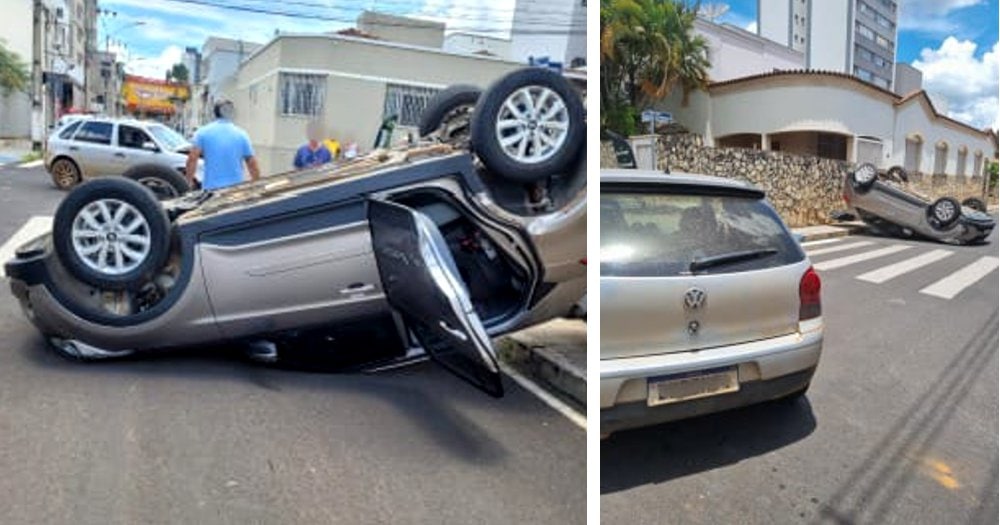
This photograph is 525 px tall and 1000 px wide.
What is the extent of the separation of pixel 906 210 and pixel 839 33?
408mm

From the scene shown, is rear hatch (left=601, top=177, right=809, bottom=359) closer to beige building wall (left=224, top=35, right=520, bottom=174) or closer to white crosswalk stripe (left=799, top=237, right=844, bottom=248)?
white crosswalk stripe (left=799, top=237, right=844, bottom=248)

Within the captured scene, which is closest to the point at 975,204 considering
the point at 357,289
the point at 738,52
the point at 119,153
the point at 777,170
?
the point at 777,170

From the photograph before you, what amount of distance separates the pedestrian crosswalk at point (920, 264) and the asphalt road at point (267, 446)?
666mm

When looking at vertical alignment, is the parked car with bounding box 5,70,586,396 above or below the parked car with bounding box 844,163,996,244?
below

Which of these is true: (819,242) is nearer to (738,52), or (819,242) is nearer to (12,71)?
(738,52)

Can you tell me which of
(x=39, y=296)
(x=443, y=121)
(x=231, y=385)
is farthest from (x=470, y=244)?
(x=39, y=296)

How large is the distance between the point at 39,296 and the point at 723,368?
198cm

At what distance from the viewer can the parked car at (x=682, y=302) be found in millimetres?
1213

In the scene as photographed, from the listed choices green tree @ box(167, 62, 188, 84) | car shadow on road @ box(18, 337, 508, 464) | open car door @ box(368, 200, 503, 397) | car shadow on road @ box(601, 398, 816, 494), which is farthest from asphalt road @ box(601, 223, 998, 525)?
green tree @ box(167, 62, 188, 84)

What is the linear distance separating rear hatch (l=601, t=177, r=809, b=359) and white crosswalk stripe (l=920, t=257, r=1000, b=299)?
611 millimetres

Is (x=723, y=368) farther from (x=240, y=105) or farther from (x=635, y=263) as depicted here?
(x=240, y=105)

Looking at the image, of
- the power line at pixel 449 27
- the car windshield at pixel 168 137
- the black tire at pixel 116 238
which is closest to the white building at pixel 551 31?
the power line at pixel 449 27

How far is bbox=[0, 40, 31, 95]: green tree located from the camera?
2.12m

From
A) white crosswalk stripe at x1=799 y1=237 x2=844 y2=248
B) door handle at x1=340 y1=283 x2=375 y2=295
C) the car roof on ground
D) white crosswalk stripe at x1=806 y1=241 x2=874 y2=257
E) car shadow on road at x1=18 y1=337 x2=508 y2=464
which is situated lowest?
car shadow on road at x1=18 y1=337 x2=508 y2=464
